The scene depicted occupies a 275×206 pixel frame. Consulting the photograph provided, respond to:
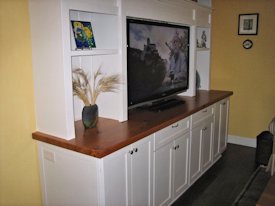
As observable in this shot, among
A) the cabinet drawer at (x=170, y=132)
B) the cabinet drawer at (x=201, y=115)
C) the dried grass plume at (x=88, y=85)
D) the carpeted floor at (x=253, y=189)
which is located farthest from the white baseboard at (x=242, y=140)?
the dried grass plume at (x=88, y=85)

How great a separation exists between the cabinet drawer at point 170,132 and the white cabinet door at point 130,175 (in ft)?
0.36

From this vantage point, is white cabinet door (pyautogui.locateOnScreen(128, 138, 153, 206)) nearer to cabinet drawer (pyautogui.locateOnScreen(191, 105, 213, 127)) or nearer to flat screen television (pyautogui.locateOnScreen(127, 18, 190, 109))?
flat screen television (pyautogui.locateOnScreen(127, 18, 190, 109))

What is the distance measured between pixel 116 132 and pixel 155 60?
1.01 meters

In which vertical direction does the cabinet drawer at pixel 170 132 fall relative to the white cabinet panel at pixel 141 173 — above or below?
above

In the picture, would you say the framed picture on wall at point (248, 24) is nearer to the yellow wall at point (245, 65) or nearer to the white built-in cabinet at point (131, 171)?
the yellow wall at point (245, 65)

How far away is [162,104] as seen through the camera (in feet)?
9.85

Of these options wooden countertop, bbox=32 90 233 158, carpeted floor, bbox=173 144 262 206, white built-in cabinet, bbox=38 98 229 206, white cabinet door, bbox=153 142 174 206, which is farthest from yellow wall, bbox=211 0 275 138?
white cabinet door, bbox=153 142 174 206

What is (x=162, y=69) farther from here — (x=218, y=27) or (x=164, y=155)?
(x=218, y=27)

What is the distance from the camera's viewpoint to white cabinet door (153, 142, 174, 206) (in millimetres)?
2459

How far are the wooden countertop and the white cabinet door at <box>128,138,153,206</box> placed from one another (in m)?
0.10

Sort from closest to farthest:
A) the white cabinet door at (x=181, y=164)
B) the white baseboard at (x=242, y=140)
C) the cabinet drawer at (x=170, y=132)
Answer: the cabinet drawer at (x=170, y=132), the white cabinet door at (x=181, y=164), the white baseboard at (x=242, y=140)

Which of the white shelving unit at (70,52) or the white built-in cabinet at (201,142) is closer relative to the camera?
the white shelving unit at (70,52)

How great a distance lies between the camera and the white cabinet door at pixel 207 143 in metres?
3.28

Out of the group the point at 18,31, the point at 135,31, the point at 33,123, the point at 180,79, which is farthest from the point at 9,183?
the point at 180,79
